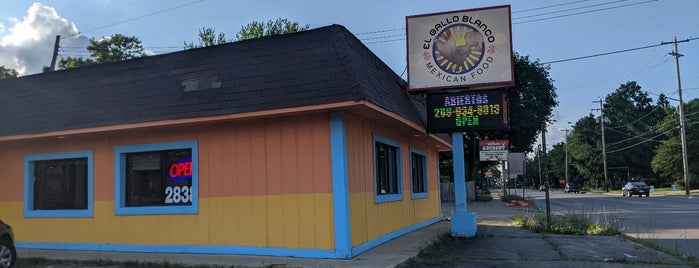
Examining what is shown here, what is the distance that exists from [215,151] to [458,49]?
5992 mm

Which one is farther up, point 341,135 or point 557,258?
point 341,135

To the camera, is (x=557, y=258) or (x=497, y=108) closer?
(x=557, y=258)

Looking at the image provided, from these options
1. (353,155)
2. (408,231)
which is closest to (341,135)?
(353,155)

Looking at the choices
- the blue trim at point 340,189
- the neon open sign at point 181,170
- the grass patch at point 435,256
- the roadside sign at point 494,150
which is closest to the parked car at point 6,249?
the neon open sign at point 181,170

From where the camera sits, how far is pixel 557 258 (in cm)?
937

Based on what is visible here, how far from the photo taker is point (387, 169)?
40.5 ft

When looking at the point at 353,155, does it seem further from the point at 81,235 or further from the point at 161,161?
the point at 81,235

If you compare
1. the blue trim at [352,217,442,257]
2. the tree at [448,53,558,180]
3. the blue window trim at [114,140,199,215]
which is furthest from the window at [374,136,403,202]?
the tree at [448,53,558,180]

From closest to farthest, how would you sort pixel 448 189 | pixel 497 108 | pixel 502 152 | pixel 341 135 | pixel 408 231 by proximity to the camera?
pixel 341 135
pixel 497 108
pixel 408 231
pixel 502 152
pixel 448 189

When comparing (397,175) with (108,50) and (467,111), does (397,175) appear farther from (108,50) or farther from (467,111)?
(108,50)

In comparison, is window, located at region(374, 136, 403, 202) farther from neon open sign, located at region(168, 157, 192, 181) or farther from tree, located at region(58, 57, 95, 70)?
tree, located at region(58, 57, 95, 70)

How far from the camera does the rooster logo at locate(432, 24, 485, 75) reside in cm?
1212

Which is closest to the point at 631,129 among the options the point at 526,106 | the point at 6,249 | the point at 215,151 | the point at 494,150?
the point at 526,106

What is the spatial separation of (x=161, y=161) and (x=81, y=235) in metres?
2.59
